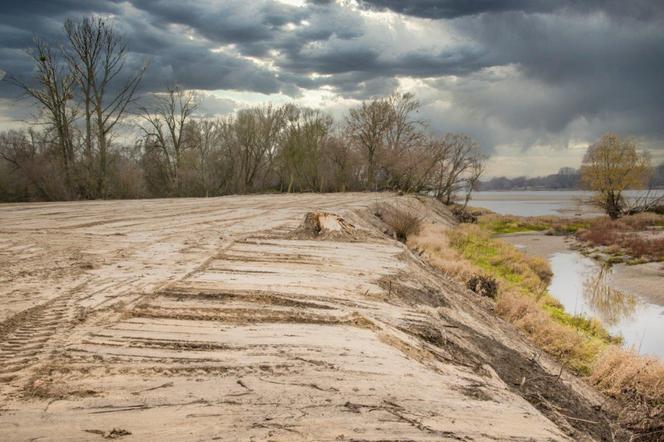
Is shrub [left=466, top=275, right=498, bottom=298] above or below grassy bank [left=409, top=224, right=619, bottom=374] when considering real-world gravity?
above

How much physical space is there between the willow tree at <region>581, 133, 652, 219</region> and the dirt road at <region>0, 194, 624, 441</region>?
4029 centimetres

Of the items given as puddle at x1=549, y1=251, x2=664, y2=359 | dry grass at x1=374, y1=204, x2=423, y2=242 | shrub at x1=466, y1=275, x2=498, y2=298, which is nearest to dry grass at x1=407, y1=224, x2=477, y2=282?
dry grass at x1=374, y1=204, x2=423, y2=242

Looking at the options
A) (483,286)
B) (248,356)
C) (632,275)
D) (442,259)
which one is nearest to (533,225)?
(632,275)

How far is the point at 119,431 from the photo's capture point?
2.04 m

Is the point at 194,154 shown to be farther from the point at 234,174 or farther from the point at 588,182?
the point at 588,182

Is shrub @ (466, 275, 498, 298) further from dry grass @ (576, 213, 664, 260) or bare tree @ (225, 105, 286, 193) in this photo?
bare tree @ (225, 105, 286, 193)

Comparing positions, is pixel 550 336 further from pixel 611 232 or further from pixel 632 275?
pixel 611 232

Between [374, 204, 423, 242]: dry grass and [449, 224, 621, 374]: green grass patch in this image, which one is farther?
[374, 204, 423, 242]: dry grass

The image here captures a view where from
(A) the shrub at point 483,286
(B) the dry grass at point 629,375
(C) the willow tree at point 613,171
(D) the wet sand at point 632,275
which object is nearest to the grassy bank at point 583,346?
(B) the dry grass at point 629,375

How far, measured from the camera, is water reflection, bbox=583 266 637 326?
12.8 metres

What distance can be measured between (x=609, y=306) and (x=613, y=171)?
1224 inches

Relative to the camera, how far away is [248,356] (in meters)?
2.93

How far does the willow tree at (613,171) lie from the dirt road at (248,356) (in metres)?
40.3

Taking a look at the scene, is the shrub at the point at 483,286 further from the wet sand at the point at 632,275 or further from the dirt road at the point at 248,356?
the wet sand at the point at 632,275
